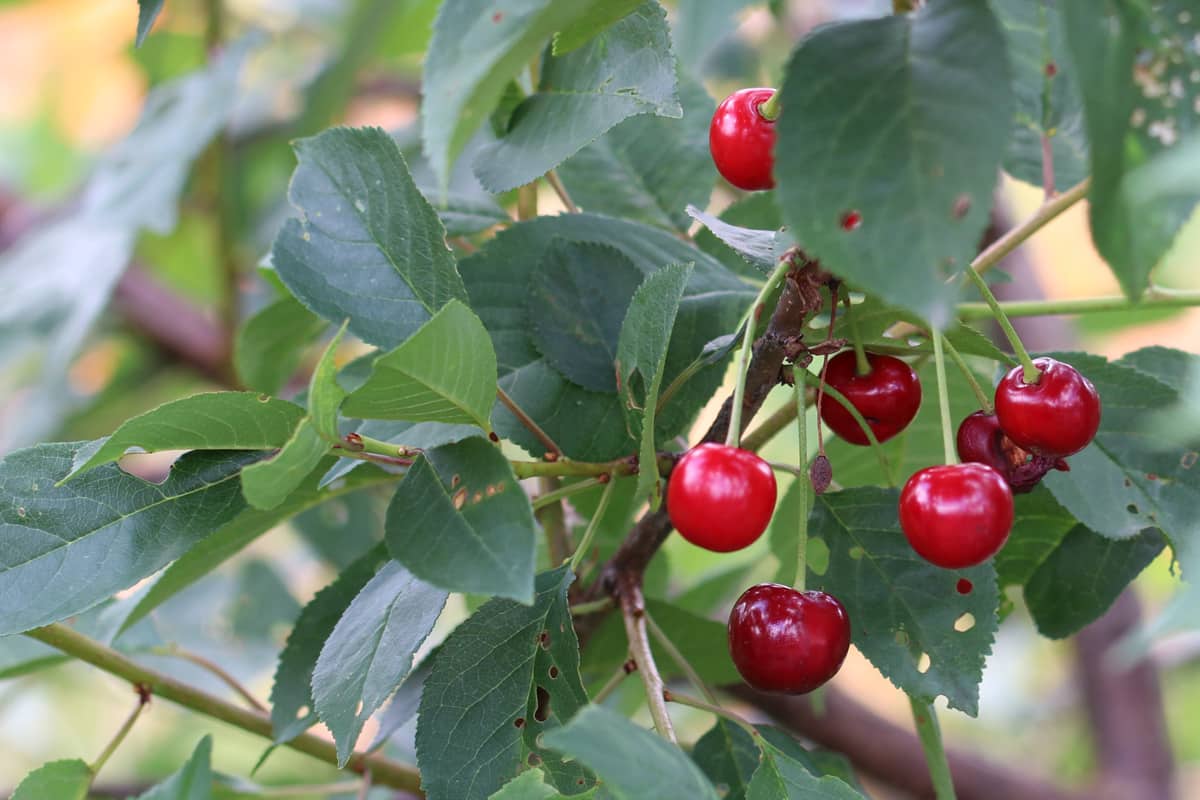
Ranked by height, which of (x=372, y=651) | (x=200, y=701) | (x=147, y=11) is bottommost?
(x=200, y=701)

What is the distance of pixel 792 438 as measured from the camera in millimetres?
1278

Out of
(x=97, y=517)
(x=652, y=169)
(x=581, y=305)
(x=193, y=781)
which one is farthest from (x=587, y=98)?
(x=193, y=781)

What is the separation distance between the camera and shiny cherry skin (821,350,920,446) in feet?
1.88

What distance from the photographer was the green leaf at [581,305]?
0.64 metres

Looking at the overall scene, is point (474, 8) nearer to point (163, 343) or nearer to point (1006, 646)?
point (163, 343)

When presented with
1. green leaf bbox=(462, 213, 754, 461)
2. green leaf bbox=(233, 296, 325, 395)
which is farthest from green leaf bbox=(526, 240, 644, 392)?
green leaf bbox=(233, 296, 325, 395)

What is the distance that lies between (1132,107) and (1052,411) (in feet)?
0.54

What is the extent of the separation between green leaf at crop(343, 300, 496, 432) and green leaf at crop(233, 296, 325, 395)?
12.1 inches

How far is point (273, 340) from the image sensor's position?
0.88 m

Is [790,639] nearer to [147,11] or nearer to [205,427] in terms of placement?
[205,427]

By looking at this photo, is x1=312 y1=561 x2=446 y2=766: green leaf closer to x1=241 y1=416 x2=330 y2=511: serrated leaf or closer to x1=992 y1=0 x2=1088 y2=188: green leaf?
x1=241 y1=416 x2=330 y2=511: serrated leaf

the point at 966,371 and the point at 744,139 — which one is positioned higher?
the point at 744,139

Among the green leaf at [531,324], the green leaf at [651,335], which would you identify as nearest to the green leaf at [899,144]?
the green leaf at [651,335]

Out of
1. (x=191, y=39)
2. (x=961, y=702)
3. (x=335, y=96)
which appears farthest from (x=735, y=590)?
(x=191, y=39)
